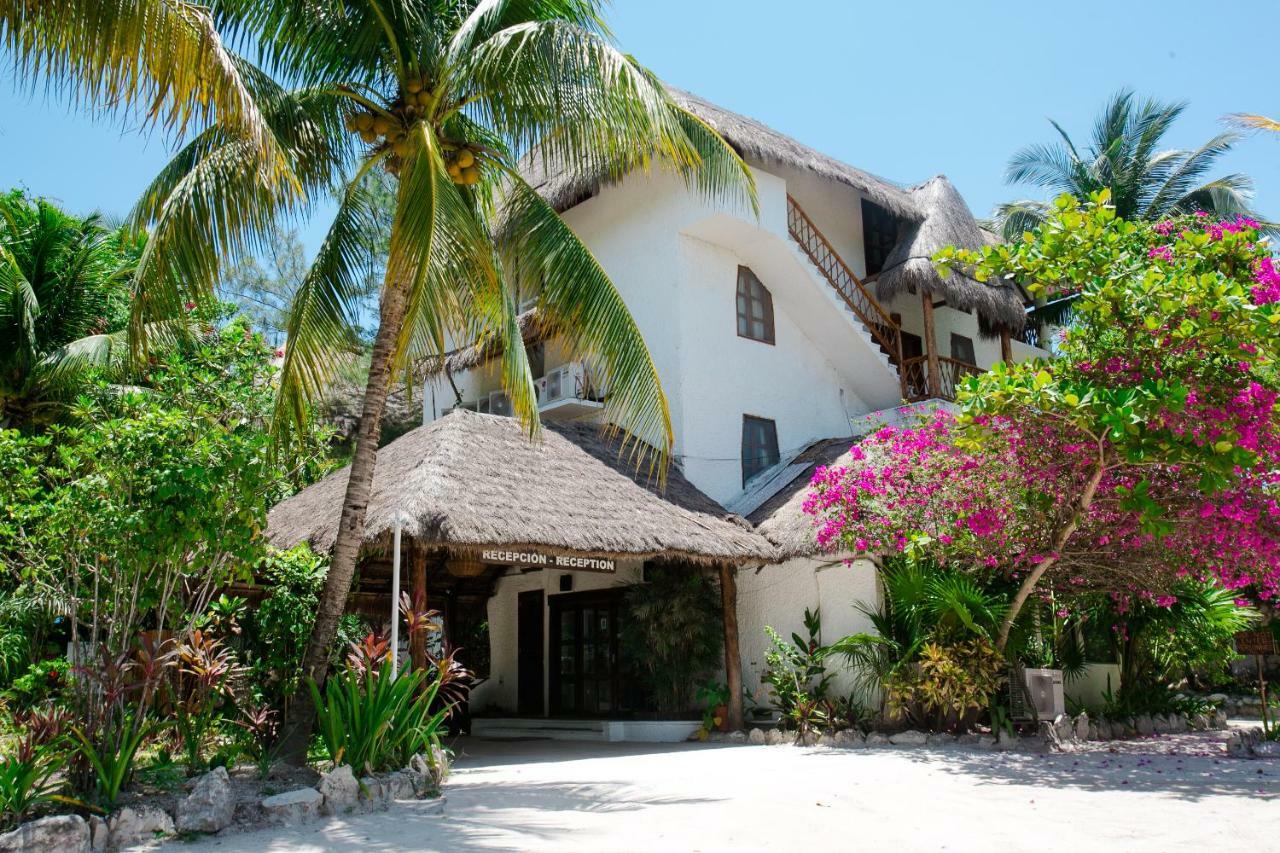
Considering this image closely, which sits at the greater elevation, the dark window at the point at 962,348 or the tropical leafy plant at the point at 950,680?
the dark window at the point at 962,348

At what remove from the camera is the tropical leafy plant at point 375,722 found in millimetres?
6812

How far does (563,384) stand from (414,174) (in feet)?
29.1

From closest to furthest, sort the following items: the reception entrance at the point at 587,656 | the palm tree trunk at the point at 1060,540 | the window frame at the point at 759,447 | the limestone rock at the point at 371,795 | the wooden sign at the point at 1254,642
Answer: the limestone rock at the point at 371,795
the palm tree trunk at the point at 1060,540
the wooden sign at the point at 1254,642
the reception entrance at the point at 587,656
the window frame at the point at 759,447

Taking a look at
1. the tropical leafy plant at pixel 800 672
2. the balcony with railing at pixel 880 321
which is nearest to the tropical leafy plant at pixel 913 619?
the tropical leafy plant at pixel 800 672

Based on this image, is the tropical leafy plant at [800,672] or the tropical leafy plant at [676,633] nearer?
the tropical leafy plant at [800,672]

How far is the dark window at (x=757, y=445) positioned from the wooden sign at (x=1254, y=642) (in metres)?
A: 6.39

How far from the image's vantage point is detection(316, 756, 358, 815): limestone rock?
638cm

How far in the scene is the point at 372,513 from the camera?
1016cm

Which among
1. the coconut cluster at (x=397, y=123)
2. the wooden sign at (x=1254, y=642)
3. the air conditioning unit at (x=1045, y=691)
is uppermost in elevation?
the coconut cluster at (x=397, y=123)

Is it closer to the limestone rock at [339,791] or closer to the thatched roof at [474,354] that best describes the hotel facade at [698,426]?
the thatched roof at [474,354]

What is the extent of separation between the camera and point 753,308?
15.9 metres

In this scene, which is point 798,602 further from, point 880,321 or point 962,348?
point 962,348

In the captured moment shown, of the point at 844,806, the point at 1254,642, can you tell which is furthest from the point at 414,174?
the point at 1254,642

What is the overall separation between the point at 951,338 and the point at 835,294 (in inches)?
158
